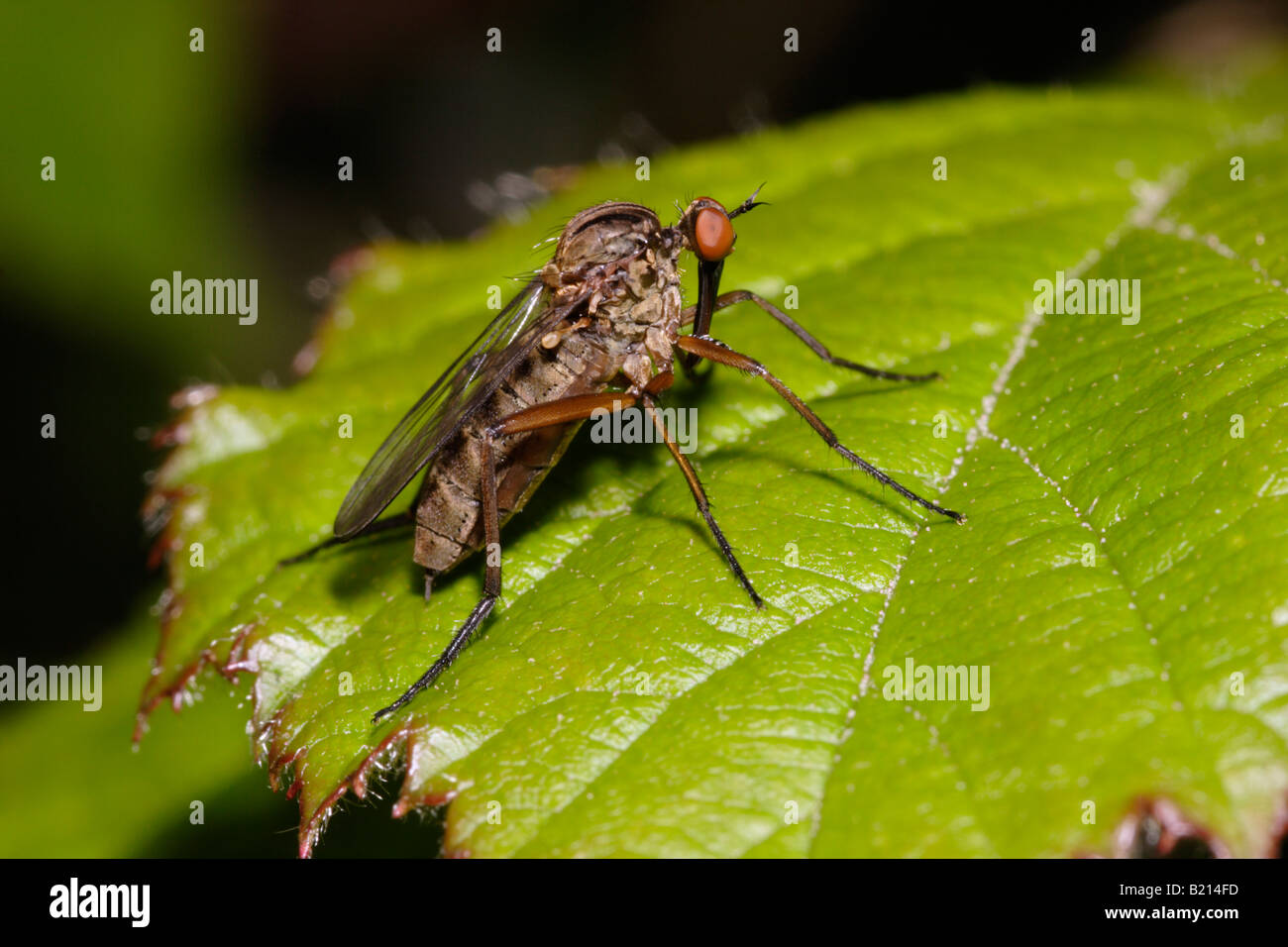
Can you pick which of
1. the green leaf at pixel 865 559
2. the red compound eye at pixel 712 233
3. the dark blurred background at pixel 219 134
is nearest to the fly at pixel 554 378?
the red compound eye at pixel 712 233

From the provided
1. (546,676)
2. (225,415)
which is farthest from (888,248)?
(225,415)

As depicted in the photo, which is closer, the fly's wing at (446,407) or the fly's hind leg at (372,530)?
the fly's wing at (446,407)

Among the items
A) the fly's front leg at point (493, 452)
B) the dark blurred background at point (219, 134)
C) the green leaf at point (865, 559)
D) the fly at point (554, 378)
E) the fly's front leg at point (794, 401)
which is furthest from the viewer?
the dark blurred background at point (219, 134)

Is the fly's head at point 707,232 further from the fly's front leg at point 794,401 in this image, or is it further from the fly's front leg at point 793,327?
the fly's front leg at point 794,401
